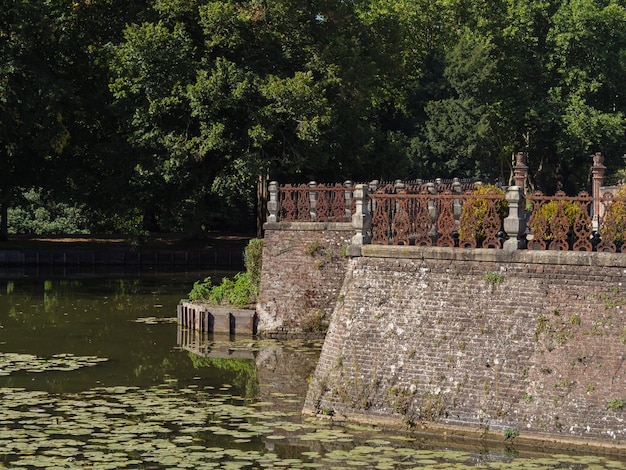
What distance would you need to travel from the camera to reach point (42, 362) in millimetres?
24641

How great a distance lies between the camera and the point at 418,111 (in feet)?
204

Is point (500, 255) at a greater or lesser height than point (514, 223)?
lesser

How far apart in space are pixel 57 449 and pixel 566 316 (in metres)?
7.08

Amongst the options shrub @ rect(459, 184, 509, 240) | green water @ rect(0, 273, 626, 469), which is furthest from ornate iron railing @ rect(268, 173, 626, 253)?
green water @ rect(0, 273, 626, 469)

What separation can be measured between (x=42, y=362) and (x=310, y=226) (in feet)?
23.0

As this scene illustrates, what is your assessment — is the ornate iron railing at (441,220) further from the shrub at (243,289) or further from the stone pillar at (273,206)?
the shrub at (243,289)

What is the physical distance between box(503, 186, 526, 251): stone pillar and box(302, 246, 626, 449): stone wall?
16 cm

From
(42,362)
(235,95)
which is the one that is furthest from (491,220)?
(235,95)

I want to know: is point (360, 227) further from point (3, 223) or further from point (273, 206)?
point (3, 223)

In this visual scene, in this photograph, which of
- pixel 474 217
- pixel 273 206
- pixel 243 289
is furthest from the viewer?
pixel 243 289

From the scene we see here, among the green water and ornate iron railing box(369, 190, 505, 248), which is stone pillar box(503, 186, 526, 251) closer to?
→ ornate iron railing box(369, 190, 505, 248)

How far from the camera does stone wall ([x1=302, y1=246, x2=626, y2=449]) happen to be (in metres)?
17.1

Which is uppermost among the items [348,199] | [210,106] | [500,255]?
[210,106]

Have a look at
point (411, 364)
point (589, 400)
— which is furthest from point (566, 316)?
point (411, 364)
